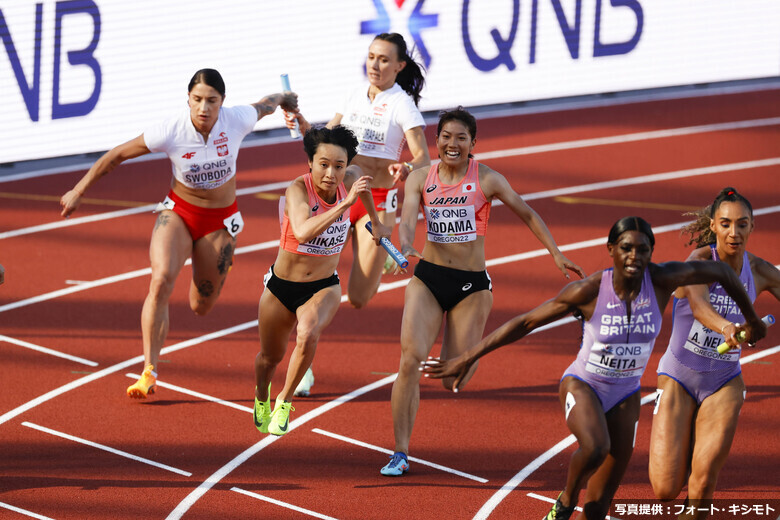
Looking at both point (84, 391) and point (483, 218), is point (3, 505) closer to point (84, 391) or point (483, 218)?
point (84, 391)

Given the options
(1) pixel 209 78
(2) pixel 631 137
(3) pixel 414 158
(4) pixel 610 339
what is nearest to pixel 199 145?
(1) pixel 209 78

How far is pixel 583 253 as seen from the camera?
11.5m

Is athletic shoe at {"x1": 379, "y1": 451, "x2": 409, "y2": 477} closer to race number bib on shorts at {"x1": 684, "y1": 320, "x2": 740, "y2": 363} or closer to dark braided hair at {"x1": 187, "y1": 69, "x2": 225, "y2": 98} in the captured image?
race number bib on shorts at {"x1": 684, "y1": 320, "x2": 740, "y2": 363}

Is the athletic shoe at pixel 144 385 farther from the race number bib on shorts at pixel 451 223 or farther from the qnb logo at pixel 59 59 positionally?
the qnb logo at pixel 59 59

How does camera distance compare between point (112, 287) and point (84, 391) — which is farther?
point (112, 287)

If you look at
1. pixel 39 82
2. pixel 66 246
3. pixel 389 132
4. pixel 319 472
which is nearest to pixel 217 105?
pixel 389 132

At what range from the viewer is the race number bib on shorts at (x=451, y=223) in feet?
22.7

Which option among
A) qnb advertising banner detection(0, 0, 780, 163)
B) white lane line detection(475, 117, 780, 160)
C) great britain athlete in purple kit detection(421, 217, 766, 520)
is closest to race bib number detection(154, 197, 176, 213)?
great britain athlete in purple kit detection(421, 217, 766, 520)

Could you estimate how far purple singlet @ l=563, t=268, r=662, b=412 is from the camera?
5398 mm

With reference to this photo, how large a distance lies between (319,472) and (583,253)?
17.2 ft

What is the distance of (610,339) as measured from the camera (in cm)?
544

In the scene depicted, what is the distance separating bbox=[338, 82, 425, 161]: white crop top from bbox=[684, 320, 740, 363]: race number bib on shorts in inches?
113

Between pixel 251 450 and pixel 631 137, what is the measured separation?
9359mm

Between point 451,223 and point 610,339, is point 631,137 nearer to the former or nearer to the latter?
point 451,223
